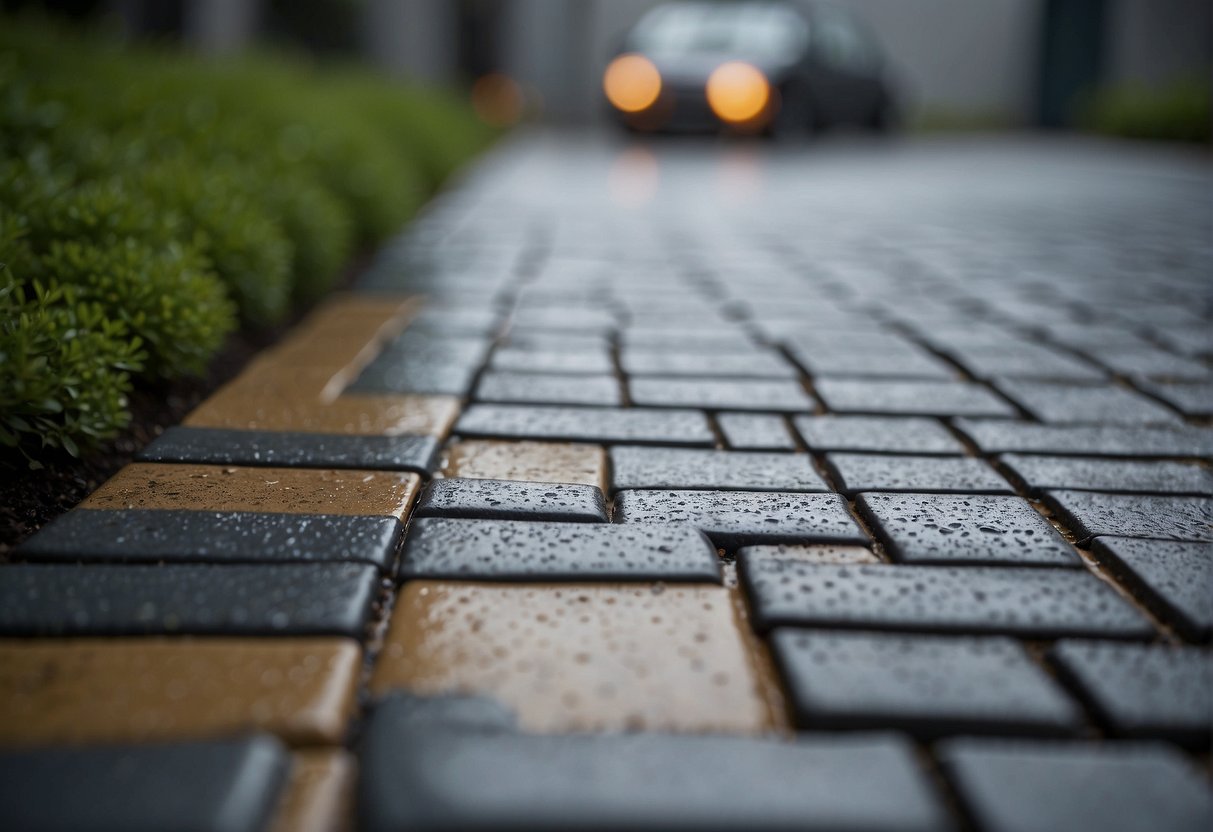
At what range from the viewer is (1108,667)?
139 cm

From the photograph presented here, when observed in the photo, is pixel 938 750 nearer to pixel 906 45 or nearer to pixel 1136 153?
pixel 1136 153

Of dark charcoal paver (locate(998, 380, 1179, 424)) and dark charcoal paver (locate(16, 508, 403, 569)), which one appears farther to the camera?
dark charcoal paver (locate(998, 380, 1179, 424))

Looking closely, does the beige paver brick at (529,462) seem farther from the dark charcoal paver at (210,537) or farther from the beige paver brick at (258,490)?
the dark charcoal paver at (210,537)

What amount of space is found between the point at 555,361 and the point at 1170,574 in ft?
5.80

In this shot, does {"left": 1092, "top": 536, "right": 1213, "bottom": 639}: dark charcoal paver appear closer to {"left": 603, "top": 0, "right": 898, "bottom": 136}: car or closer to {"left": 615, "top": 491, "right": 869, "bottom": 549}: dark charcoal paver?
{"left": 615, "top": 491, "right": 869, "bottom": 549}: dark charcoal paver

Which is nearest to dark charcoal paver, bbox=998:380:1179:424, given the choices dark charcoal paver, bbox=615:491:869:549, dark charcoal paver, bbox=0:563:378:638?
dark charcoal paver, bbox=615:491:869:549

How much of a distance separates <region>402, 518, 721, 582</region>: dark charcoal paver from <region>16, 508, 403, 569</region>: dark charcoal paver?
0.07 meters

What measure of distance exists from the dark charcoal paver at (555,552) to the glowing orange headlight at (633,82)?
11.1 metres

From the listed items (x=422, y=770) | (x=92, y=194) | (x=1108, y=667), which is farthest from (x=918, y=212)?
(x=422, y=770)

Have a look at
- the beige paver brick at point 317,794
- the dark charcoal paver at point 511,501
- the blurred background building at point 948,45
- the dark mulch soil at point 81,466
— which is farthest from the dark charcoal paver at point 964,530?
the blurred background building at point 948,45

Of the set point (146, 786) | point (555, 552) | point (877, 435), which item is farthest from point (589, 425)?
point (146, 786)

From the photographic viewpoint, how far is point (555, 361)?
304 cm

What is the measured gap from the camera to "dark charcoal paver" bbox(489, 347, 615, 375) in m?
2.94

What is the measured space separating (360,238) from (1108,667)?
4.32m
